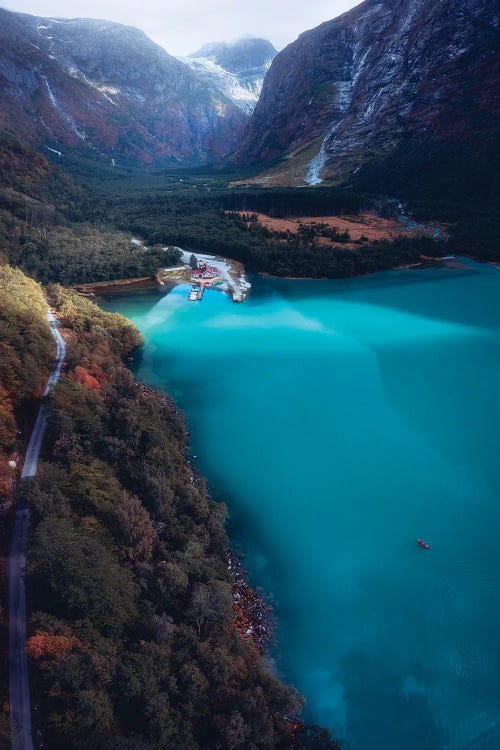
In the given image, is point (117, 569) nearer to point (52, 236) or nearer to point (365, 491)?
point (365, 491)

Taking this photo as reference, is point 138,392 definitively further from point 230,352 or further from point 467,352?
point 467,352

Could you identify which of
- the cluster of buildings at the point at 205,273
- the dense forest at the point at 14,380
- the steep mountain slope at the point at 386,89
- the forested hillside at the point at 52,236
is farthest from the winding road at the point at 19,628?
the steep mountain slope at the point at 386,89

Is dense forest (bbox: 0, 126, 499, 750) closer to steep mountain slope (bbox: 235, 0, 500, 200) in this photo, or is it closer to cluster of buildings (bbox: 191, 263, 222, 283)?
cluster of buildings (bbox: 191, 263, 222, 283)

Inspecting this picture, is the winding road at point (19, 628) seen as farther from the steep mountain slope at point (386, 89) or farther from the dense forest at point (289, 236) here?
the steep mountain slope at point (386, 89)

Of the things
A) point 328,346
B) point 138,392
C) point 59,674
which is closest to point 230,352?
point 328,346

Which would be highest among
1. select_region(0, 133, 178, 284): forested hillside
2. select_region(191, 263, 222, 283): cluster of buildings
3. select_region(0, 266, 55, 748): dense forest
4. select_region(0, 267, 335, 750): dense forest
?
select_region(0, 133, 178, 284): forested hillside

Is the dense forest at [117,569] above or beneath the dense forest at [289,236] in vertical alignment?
beneath

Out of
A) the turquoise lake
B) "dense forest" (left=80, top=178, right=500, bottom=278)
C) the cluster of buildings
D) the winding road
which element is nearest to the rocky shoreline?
the turquoise lake
